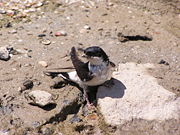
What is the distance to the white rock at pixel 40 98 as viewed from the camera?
386 centimetres

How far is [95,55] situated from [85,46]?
4.64ft

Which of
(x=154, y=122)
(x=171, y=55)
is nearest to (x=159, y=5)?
(x=171, y=55)

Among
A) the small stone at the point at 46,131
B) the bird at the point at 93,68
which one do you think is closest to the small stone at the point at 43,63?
the bird at the point at 93,68

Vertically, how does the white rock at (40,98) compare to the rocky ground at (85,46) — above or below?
above

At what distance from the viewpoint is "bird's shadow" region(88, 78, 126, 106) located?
4062mm

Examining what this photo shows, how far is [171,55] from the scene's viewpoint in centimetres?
506

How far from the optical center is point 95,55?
12.4ft

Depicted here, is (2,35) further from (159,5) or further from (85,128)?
(159,5)

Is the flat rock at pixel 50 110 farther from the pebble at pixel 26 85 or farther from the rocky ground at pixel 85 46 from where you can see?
the pebble at pixel 26 85

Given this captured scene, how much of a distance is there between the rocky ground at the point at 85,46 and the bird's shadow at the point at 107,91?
12mm

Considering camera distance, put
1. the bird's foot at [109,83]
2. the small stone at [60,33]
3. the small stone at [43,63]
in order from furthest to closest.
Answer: the small stone at [60,33]
the small stone at [43,63]
the bird's foot at [109,83]

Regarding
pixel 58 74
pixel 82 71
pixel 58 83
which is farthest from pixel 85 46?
pixel 82 71

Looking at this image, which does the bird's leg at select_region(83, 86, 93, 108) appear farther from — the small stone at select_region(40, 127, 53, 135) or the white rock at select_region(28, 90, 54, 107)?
the small stone at select_region(40, 127, 53, 135)

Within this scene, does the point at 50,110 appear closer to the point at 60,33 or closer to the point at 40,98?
the point at 40,98
